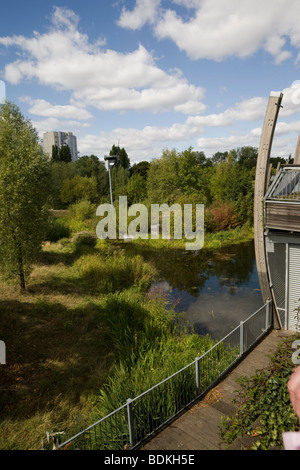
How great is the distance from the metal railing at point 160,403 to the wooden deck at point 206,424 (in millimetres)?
167

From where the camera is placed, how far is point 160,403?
6.09m

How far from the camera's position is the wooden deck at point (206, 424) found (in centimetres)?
546

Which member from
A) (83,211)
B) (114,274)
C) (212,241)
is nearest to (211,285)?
(114,274)

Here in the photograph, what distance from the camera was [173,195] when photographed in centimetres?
3203

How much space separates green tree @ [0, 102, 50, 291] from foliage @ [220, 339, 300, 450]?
10007 millimetres

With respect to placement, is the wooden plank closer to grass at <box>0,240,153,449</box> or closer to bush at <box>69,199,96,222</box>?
grass at <box>0,240,153,449</box>

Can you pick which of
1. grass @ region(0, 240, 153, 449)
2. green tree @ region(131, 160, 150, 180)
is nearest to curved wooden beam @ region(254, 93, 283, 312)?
grass @ region(0, 240, 153, 449)

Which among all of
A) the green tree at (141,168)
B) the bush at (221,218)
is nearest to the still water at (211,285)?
the bush at (221,218)

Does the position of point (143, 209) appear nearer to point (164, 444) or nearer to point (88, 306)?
point (88, 306)

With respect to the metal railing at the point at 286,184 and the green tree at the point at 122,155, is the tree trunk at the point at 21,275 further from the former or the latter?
the green tree at the point at 122,155

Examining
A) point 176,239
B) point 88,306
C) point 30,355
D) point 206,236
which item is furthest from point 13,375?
point 206,236

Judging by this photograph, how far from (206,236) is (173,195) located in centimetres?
702

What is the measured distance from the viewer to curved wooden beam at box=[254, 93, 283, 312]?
8.48m

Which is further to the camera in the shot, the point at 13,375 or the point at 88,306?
the point at 88,306
